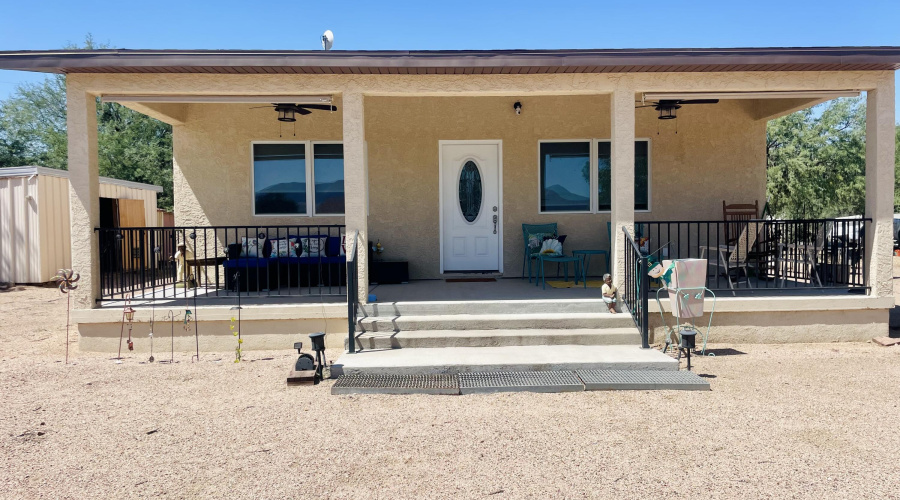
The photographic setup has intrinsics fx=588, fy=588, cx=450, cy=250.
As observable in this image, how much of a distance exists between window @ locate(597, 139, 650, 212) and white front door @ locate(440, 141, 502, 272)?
1478mm

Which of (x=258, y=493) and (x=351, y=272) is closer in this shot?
(x=258, y=493)

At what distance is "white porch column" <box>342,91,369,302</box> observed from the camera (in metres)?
6.18

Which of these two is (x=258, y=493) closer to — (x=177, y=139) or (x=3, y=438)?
(x=3, y=438)

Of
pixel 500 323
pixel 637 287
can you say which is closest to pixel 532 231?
pixel 637 287

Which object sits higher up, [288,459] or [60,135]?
[60,135]

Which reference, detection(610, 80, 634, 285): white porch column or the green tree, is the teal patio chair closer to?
detection(610, 80, 634, 285): white porch column

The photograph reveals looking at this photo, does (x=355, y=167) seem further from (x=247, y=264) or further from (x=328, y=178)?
(x=328, y=178)

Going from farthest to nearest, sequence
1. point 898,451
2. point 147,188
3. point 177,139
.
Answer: point 147,188 → point 177,139 → point 898,451

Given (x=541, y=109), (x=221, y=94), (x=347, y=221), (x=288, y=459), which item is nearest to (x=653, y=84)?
(x=541, y=109)

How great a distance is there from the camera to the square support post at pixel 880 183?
244 inches

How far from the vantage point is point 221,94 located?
20.3ft

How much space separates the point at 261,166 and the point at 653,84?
5386mm

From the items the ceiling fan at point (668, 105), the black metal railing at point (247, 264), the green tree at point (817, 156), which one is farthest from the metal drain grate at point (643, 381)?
the green tree at point (817, 156)

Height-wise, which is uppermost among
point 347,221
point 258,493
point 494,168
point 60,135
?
point 60,135
